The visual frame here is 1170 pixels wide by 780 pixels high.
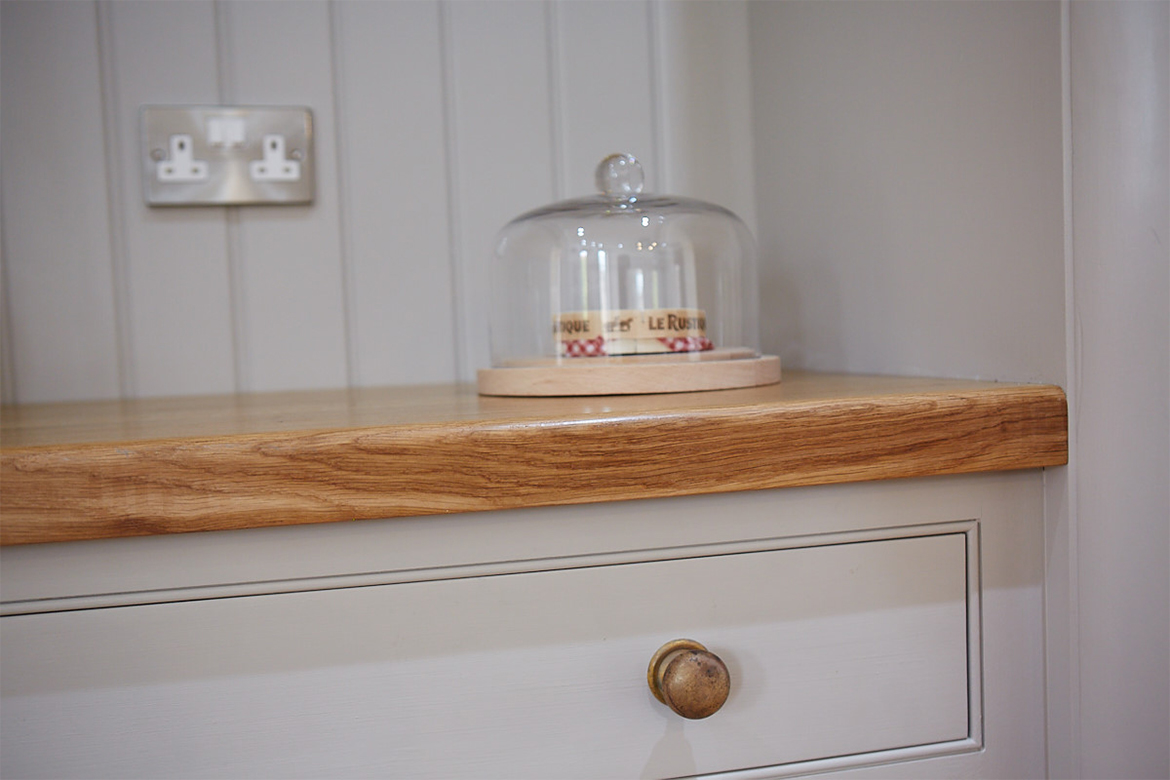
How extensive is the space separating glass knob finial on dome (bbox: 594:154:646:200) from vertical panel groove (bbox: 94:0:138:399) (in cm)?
53

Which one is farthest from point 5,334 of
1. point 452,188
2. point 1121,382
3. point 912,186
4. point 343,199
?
point 1121,382

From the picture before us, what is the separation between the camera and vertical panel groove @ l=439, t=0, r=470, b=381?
999 millimetres

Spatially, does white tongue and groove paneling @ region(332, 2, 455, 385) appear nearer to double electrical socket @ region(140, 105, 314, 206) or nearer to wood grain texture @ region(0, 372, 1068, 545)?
double electrical socket @ region(140, 105, 314, 206)

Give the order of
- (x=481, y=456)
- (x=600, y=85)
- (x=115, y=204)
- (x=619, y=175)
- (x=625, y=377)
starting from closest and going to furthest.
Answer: (x=481, y=456) → (x=625, y=377) → (x=619, y=175) → (x=115, y=204) → (x=600, y=85)

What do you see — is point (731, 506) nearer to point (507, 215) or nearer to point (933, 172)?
point (933, 172)

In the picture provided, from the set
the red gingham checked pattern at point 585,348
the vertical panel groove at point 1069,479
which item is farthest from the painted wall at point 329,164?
the vertical panel groove at point 1069,479

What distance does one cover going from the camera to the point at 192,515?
1.45ft

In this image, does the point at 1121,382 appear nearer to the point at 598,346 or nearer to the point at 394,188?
the point at 598,346

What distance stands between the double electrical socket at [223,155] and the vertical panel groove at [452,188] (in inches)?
6.3

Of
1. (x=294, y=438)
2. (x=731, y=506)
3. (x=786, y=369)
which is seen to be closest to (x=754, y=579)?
(x=731, y=506)

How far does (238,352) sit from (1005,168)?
0.79 m

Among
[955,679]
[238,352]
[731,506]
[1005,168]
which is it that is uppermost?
[1005,168]

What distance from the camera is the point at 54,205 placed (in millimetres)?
916

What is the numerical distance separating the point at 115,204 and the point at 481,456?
2.29 feet
